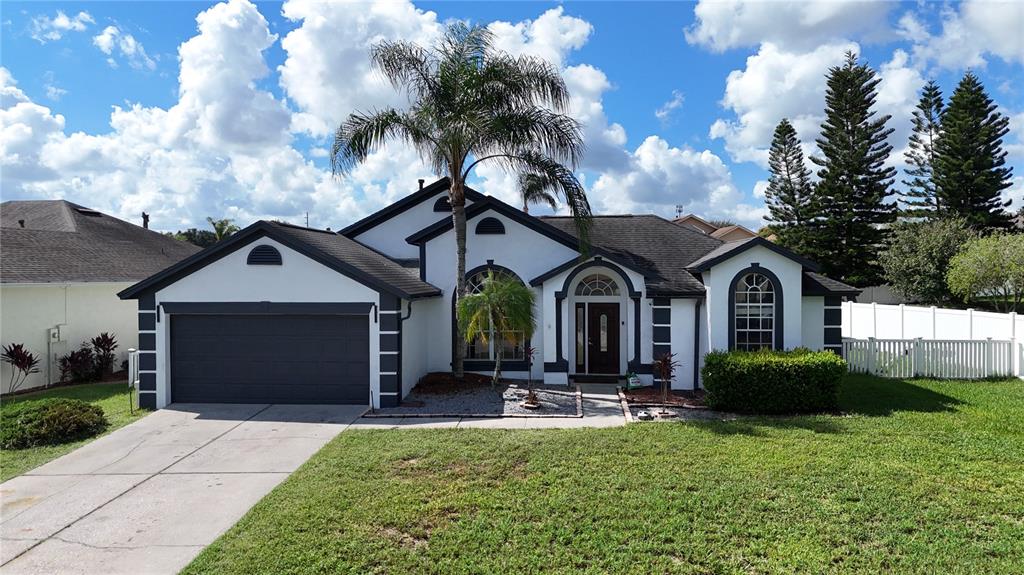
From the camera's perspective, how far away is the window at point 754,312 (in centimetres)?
1248

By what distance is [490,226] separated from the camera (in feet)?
47.1

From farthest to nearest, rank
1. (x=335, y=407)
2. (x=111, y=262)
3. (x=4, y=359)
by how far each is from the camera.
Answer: (x=111, y=262)
(x=4, y=359)
(x=335, y=407)

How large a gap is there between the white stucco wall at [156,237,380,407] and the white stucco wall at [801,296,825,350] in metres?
9.91

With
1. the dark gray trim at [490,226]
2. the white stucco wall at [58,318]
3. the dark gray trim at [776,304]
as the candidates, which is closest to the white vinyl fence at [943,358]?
the dark gray trim at [776,304]

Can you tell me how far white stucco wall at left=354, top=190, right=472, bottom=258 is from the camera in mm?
16594

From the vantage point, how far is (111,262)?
1769 centimetres

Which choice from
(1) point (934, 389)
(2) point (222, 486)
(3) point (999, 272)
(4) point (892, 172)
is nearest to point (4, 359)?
(2) point (222, 486)

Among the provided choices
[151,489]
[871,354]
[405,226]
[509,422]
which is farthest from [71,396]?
[871,354]

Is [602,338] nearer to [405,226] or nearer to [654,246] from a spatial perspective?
[654,246]

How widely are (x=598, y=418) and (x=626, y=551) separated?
5.23 metres

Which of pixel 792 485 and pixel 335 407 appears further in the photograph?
pixel 335 407

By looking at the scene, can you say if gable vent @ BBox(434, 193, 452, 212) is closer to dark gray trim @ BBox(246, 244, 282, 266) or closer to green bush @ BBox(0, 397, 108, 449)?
dark gray trim @ BBox(246, 244, 282, 266)

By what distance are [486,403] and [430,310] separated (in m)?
3.72

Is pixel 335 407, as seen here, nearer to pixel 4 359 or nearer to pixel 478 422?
pixel 478 422
